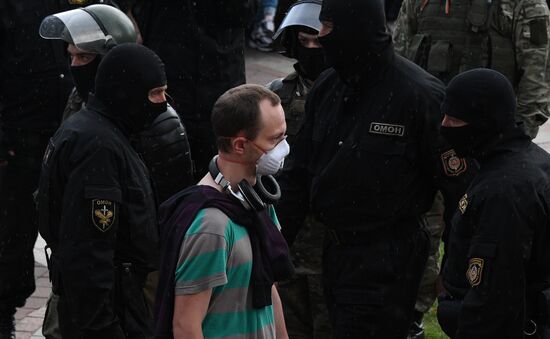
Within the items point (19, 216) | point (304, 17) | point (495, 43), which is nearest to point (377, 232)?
point (304, 17)

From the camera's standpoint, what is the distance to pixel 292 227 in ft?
18.1

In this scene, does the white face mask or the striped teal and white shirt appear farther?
the white face mask

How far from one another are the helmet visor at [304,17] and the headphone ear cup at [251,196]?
2319mm

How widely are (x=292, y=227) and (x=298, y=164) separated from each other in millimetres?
330

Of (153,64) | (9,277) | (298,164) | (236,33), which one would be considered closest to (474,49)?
(236,33)

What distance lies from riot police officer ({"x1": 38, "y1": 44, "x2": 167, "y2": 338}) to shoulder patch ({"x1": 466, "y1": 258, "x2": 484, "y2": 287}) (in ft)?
4.74

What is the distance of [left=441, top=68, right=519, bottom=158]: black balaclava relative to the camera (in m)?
4.66

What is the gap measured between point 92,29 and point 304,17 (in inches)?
49.8

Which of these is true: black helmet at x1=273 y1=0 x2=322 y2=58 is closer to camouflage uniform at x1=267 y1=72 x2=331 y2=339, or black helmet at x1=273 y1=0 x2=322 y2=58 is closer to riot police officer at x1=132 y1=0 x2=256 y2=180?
camouflage uniform at x1=267 y1=72 x2=331 y2=339

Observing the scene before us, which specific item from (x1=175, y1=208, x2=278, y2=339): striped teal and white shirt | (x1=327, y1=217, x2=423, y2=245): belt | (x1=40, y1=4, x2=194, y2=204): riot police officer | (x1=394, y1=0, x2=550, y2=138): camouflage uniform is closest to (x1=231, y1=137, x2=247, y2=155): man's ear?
(x1=175, y1=208, x2=278, y2=339): striped teal and white shirt

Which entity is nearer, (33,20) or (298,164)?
(298,164)

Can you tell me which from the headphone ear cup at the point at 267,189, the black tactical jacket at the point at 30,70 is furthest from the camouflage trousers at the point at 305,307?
the black tactical jacket at the point at 30,70

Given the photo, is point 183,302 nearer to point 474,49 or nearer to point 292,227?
point 292,227

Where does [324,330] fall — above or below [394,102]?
below
